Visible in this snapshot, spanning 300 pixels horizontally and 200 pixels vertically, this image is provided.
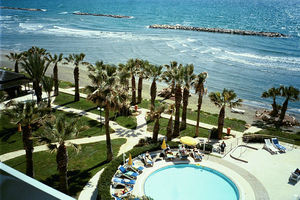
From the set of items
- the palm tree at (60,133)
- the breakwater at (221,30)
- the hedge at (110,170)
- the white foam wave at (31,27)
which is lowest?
the hedge at (110,170)

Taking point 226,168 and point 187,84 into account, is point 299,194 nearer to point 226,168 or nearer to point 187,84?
point 226,168

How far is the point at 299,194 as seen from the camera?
21.2m

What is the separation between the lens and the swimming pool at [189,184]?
70.3ft

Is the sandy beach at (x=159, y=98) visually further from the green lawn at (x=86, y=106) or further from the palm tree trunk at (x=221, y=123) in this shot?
the green lawn at (x=86, y=106)

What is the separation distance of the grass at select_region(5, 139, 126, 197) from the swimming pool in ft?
17.9

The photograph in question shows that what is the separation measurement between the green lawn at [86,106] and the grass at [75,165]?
6347 mm

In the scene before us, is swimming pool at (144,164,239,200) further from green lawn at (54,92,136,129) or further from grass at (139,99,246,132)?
grass at (139,99,246,132)

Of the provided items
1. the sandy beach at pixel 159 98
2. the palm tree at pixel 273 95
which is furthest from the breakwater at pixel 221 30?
the palm tree at pixel 273 95

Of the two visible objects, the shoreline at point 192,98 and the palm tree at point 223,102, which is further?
the shoreline at point 192,98

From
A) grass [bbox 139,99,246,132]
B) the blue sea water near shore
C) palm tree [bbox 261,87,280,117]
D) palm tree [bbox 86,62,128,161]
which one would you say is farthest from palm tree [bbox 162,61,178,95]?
the blue sea water near shore

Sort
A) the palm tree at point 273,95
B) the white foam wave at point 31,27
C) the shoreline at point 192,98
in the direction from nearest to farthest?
1. the palm tree at point 273,95
2. the shoreline at point 192,98
3. the white foam wave at point 31,27

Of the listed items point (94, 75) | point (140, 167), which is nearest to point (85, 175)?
point (140, 167)

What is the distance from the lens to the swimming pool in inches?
843

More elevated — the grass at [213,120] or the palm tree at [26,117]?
the palm tree at [26,117]
